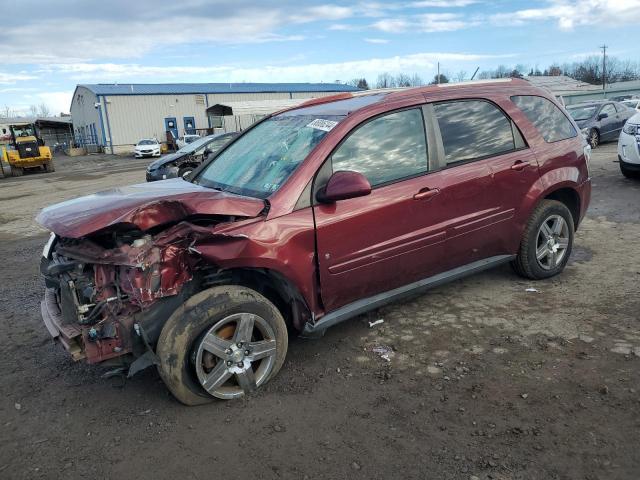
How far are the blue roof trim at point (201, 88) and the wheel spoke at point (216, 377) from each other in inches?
1723

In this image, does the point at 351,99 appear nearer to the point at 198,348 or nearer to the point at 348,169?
the point at 348,169

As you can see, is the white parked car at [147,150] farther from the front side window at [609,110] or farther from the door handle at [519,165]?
the door handle at [519,165]

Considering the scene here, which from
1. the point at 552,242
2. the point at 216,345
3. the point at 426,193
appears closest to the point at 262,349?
the point at 216,345

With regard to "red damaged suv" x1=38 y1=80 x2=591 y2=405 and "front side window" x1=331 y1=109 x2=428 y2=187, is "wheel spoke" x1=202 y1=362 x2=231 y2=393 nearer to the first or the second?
"red damaged suv" x1=38 y1=80 x2=591 y2=405

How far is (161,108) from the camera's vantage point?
1860 inches

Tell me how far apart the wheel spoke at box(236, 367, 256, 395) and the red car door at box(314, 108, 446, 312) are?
0.68 metres

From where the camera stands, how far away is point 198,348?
306cm

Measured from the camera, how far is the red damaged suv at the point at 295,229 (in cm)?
308

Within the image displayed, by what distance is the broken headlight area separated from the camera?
119 inches

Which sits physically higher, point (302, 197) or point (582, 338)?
point (302, 197)

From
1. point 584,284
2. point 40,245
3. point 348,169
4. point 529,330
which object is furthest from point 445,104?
point 40,245

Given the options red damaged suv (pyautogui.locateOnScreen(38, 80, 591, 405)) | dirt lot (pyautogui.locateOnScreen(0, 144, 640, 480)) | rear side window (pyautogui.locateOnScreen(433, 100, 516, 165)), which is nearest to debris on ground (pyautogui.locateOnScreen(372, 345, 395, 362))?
dirt lot (pyautogui.locateOnScreen(0, 144, 640, 480))

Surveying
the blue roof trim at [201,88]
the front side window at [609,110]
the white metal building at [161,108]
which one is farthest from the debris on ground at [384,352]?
the blue roof trim at [201,88]

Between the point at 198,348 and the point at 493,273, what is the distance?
331cm
